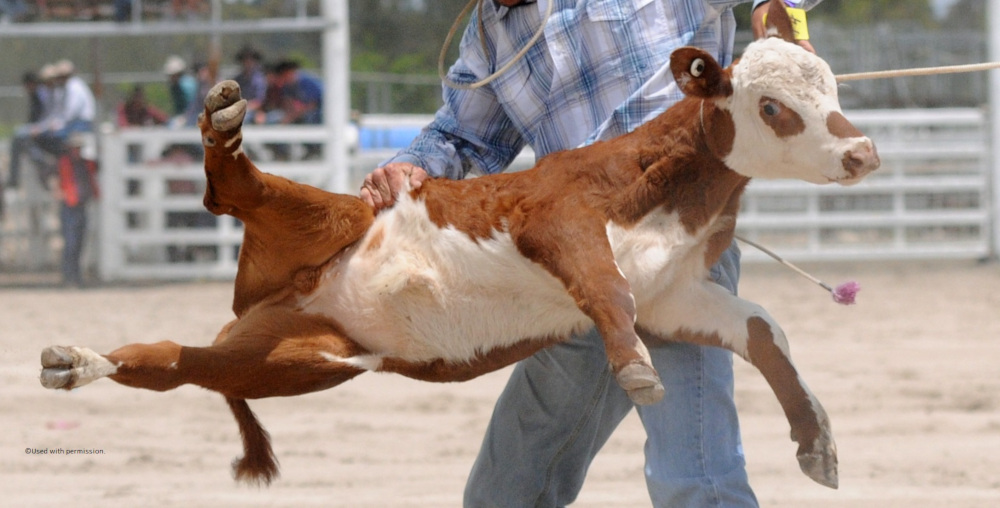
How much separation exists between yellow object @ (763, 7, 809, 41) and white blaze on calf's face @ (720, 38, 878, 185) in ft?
0.39

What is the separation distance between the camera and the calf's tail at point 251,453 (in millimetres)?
3049

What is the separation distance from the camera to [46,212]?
1225 cm

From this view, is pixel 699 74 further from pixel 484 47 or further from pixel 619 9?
pixel 484 47

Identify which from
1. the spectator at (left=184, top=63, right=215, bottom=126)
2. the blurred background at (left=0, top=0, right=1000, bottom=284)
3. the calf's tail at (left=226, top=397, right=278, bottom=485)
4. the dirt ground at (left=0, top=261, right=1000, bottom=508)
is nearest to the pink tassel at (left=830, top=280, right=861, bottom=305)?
the calf's tail at (left=226, top=397, right=278, bottom=485)

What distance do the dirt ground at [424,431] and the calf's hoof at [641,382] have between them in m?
1.86

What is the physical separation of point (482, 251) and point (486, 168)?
733 millimetres

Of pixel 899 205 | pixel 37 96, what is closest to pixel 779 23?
pixel 899 205

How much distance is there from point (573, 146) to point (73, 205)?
9.05m

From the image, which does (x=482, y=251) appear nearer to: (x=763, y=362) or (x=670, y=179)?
(x=670, y=179)

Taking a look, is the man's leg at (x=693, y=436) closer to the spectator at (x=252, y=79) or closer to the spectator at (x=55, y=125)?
the spectator at (x=252, y=79)

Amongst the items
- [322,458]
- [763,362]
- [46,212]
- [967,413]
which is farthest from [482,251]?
[46,212]

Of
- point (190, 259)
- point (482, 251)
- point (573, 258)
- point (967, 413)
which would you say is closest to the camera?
point (573, 258)

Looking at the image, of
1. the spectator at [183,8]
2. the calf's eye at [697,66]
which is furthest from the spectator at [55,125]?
the calf's eye at [697,66]

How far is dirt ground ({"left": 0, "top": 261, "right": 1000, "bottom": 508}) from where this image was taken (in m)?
4.77
